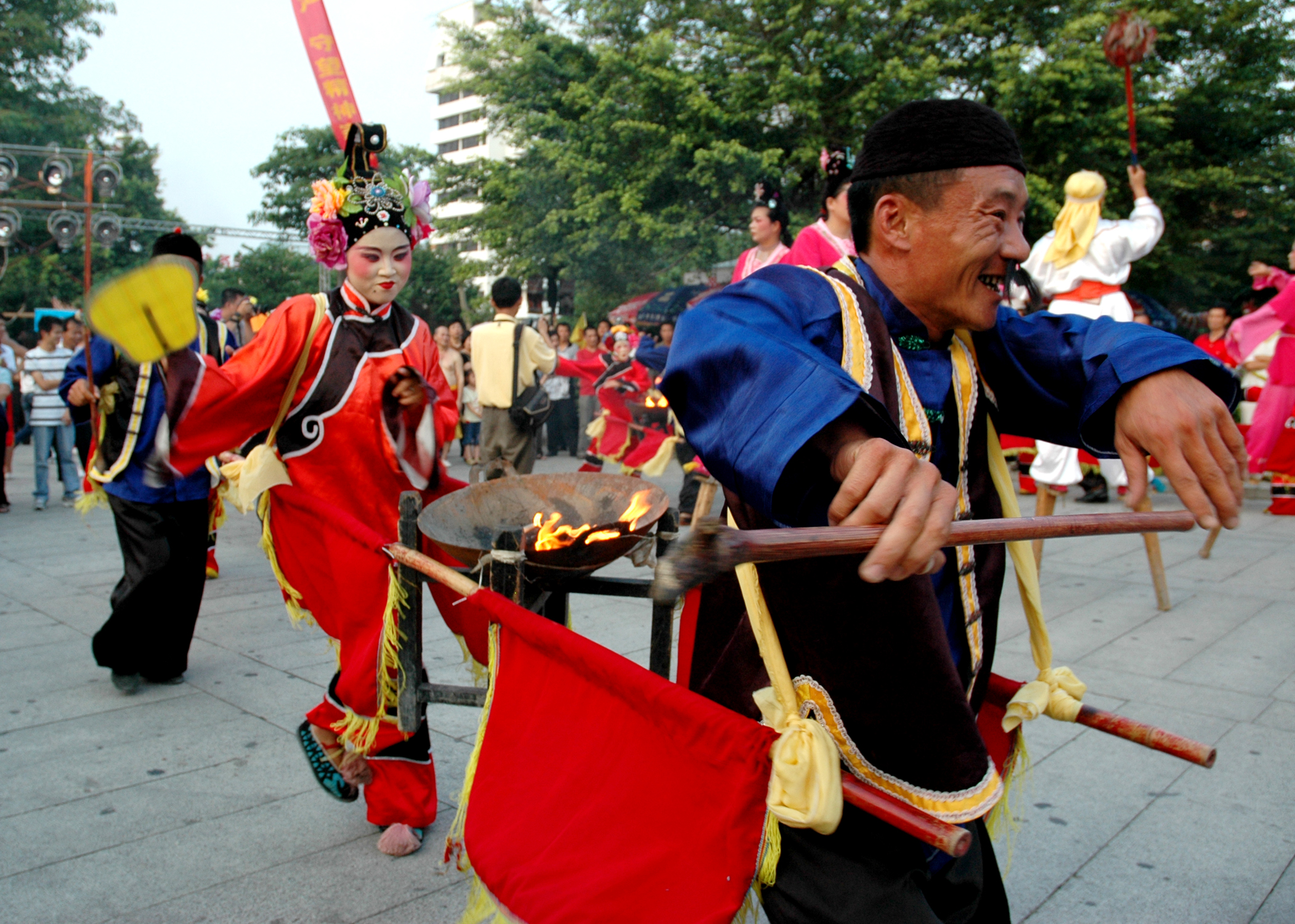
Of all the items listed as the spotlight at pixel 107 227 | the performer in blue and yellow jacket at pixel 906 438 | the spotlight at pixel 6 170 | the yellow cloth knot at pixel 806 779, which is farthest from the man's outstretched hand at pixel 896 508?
the spotlight at pixel 6 170

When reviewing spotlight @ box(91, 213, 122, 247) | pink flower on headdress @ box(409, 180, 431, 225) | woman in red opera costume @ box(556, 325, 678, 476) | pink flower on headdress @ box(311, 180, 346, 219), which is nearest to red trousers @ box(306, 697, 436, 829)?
pink flower on headdress @ box(311, 180, 346, 219)

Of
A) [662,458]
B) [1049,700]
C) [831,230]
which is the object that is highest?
[831,230]

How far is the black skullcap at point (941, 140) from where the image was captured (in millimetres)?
1360

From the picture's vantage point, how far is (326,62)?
12.3 feet

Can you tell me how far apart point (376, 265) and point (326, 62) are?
116cm

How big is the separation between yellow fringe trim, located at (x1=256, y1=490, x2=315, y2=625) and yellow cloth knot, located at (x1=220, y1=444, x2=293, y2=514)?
0.30ft

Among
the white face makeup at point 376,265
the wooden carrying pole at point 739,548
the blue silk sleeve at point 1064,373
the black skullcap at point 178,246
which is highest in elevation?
the black skullcap at point 178,246

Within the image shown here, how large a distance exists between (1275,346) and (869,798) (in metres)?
8.19

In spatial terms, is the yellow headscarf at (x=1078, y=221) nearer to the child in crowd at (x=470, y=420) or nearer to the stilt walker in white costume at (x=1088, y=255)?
the stilt walker in white costume at (x=1088, y=255)

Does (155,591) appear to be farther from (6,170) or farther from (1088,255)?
(6,170)

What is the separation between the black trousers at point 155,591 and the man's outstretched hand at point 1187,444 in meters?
3.93

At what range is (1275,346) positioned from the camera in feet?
25.5

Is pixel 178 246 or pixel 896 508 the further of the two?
pixel 178 246

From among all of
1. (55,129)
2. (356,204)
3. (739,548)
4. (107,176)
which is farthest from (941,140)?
(55,129)
